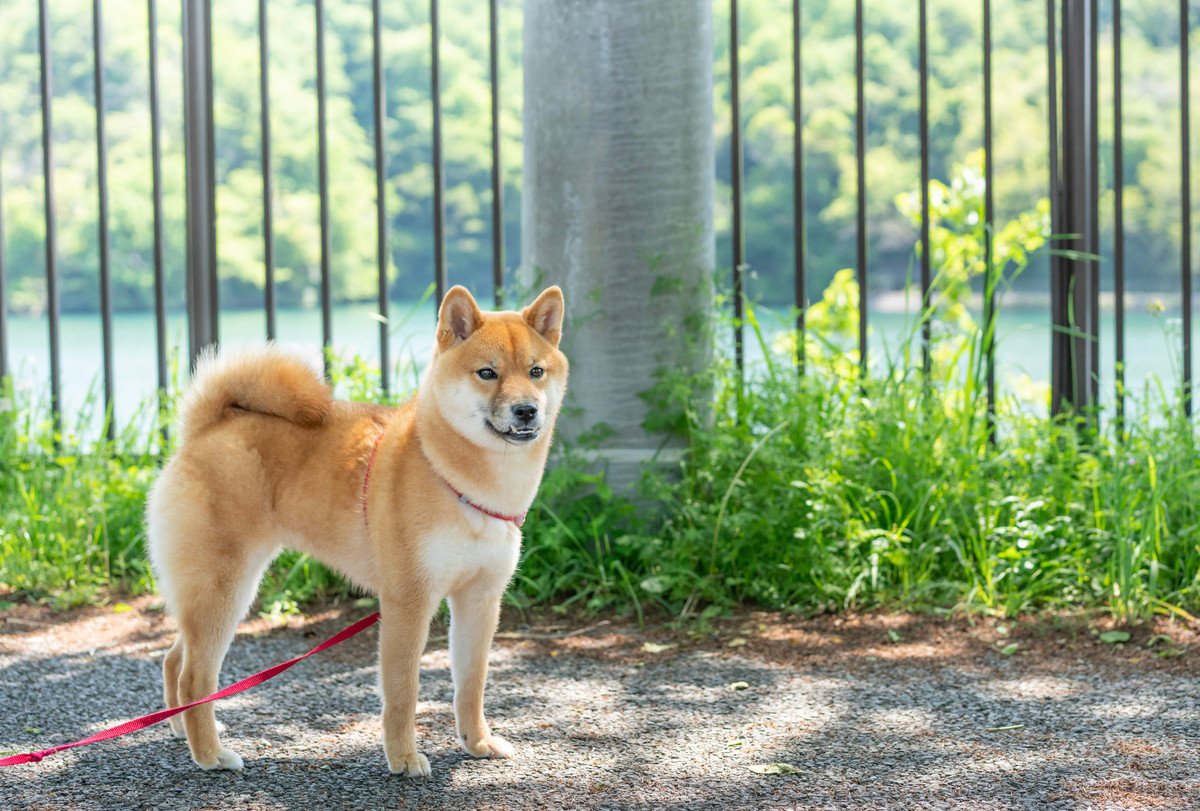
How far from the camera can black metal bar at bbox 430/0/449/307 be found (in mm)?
5184

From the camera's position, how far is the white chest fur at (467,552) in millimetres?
2844

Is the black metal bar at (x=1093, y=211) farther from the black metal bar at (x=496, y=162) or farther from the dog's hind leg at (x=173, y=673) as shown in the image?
the dog's hind leg at (x=173, y=673)

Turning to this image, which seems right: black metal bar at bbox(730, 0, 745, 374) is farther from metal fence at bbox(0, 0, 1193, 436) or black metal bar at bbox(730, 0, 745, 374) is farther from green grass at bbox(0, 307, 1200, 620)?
green grass at bbox(0, 307, 1200, 620)

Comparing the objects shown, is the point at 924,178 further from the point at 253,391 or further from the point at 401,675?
the point at 401,675

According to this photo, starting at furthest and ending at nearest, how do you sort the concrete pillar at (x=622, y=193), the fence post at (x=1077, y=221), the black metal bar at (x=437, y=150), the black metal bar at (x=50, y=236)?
1. the black metal bar at (x=50, y=236)
2. the black metal bar at (x=437, y=150)
3. the fence post at (x=1077, y=221)
4. the concrete pillar at (x=622, y=193)

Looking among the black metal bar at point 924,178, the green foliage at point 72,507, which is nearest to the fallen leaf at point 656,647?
the black metal bar at point 924,178

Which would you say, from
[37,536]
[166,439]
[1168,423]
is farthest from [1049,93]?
[37,536]

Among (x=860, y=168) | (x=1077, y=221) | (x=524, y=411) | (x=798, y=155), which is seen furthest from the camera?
(x=1077, y=221)

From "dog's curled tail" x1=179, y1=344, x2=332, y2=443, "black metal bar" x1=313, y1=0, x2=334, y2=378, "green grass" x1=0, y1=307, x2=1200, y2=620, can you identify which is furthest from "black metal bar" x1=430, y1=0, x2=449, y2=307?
"dog's curled tail" x1=179, y1=344, x2=332, y2=443

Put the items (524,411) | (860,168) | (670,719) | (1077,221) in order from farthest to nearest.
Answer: (1077,221) → (860,168) → (670,719) → (524,411)

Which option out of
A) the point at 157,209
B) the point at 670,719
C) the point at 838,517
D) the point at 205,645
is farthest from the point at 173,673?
the point at 157,209

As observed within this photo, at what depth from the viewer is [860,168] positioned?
4.90m

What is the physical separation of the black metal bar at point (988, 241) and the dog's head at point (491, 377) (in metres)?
2.59

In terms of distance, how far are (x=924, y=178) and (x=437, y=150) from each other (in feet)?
7.27
